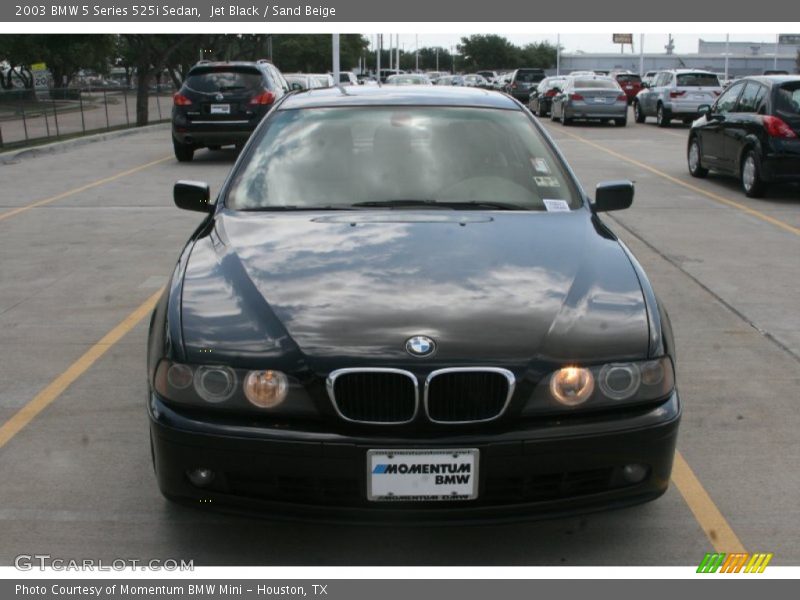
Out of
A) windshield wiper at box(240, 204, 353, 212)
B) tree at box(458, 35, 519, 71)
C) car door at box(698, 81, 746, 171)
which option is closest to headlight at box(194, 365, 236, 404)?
windshield wiper at box(240, 204, 353, 212)

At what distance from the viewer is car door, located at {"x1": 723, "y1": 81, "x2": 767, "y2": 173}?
42.8ft

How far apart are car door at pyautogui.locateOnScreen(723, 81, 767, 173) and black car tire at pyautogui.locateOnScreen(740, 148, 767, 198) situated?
18cm

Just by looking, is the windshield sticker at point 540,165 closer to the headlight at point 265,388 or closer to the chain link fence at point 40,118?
the headlight at point 265,388

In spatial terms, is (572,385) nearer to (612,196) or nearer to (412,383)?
(412,383)

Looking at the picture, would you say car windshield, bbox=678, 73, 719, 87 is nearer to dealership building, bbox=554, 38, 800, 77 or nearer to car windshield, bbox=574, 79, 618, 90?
car windshield, bbox=574, 79, 618, 90

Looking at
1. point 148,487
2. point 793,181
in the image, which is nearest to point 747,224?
point 793,181

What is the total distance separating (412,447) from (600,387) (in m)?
0.64

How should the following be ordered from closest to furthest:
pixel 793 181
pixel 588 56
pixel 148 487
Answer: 1. pixel 148 487
2. pixel 793 181
3. pixel 588 56

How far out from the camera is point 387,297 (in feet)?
11.6

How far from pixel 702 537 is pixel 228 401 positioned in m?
1.76

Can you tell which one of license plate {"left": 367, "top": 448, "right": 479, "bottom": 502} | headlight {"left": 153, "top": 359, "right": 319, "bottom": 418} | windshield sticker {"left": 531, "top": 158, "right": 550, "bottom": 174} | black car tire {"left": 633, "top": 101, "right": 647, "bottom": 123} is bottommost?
black car tire {"left": 633, "top": 101, "right": 647, "bottom": 123}

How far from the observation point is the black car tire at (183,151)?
59.9 feet

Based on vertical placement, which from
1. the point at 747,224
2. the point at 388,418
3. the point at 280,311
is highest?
→ the point at 280,311
